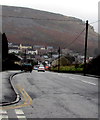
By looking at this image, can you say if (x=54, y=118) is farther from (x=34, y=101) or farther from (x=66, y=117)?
(x=34, y=101)

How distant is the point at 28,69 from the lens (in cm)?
5241

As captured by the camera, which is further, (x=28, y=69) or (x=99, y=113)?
(x=28, y=69)

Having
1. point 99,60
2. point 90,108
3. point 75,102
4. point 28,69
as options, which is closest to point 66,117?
point 90,108

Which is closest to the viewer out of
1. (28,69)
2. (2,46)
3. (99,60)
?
(99,60)

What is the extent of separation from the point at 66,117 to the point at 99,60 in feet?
86.6

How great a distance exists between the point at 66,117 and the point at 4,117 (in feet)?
6.29

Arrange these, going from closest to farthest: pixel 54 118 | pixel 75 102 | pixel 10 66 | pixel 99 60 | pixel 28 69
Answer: pixel 54 118 → pixel 75 102 → pixel 99 60 → pixel 28 69 → pixel 10 66

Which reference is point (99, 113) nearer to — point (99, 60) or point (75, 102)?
point (75, 102)

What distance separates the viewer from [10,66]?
65375 mm

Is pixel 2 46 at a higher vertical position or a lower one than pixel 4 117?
higher

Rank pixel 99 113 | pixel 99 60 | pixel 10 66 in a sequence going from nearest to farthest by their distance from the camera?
pixel 99 113 < pixel 99 60 < pixel 10 66

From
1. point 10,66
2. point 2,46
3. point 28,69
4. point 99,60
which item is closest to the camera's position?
point 99,60

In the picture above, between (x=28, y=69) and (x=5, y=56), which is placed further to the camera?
(x=5, y=56)

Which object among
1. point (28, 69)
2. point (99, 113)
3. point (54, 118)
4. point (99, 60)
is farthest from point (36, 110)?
point (28, 69)
